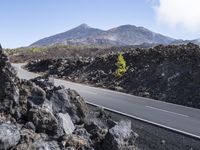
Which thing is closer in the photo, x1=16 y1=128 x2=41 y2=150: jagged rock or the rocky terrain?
x1=16 y1=128 x2=41 y2=150: jagged rock

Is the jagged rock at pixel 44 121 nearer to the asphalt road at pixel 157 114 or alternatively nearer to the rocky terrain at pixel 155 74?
the asphalt road at pixel 157 114

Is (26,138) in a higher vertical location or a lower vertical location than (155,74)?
lower

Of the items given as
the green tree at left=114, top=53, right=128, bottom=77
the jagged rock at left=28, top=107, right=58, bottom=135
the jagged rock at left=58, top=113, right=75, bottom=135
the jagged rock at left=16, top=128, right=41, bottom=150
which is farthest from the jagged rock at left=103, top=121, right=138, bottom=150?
the green tree at left=114, top=53, right=128, bottom=77

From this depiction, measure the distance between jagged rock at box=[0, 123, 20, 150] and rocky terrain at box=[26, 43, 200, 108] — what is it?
1668 cm

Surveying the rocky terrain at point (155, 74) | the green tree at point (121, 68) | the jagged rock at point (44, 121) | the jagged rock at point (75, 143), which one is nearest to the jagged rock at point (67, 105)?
the jagged rock at point (44, 121)

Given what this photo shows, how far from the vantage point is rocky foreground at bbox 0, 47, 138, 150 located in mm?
10727

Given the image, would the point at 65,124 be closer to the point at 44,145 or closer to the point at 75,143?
the point at 75,143

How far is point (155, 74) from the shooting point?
33.7 meters

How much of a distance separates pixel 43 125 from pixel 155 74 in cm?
2254

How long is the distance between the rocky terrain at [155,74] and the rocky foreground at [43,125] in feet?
44.1

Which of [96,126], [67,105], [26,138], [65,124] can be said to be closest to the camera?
[26,138]

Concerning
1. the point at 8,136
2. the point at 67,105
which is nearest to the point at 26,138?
the point at 8,136

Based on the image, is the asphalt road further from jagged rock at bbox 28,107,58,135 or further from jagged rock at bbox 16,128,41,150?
jagged rock at bbox 16,128,41,150

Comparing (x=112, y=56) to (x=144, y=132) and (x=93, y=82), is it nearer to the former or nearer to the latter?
(x=93, y=82)
